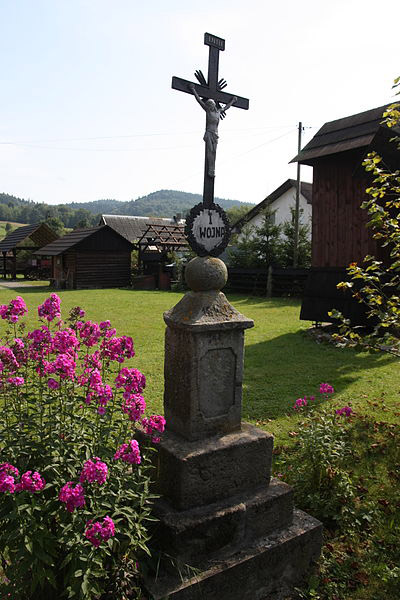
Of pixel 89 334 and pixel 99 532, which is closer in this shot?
pixel 99 532

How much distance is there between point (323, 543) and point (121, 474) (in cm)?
196

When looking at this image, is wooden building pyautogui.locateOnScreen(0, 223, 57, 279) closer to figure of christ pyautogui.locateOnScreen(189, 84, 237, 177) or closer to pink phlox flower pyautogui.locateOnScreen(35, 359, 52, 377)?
figure of christ pyautogui.locateOnScreen(189, 84, 237, 177)

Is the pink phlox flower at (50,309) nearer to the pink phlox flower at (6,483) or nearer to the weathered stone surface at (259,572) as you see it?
the pink phlox flower at (6,483)

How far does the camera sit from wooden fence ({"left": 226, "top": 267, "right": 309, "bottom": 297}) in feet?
61.8

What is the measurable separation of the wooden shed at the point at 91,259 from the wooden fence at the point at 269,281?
408 inches

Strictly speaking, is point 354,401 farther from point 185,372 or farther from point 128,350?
point 128,350

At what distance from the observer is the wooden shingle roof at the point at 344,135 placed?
1044 centimetres

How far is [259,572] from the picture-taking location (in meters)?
2.92

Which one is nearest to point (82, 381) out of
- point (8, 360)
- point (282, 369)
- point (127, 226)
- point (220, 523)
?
point (8, 360)

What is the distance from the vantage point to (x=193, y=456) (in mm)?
2900

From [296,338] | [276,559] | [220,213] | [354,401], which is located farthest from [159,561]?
[296,338]

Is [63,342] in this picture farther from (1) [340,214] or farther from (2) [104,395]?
(1) [340,214]

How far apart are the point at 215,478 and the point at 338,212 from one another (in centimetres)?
938

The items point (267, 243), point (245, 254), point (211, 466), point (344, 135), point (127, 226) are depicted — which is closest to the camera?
point (211, 466)
